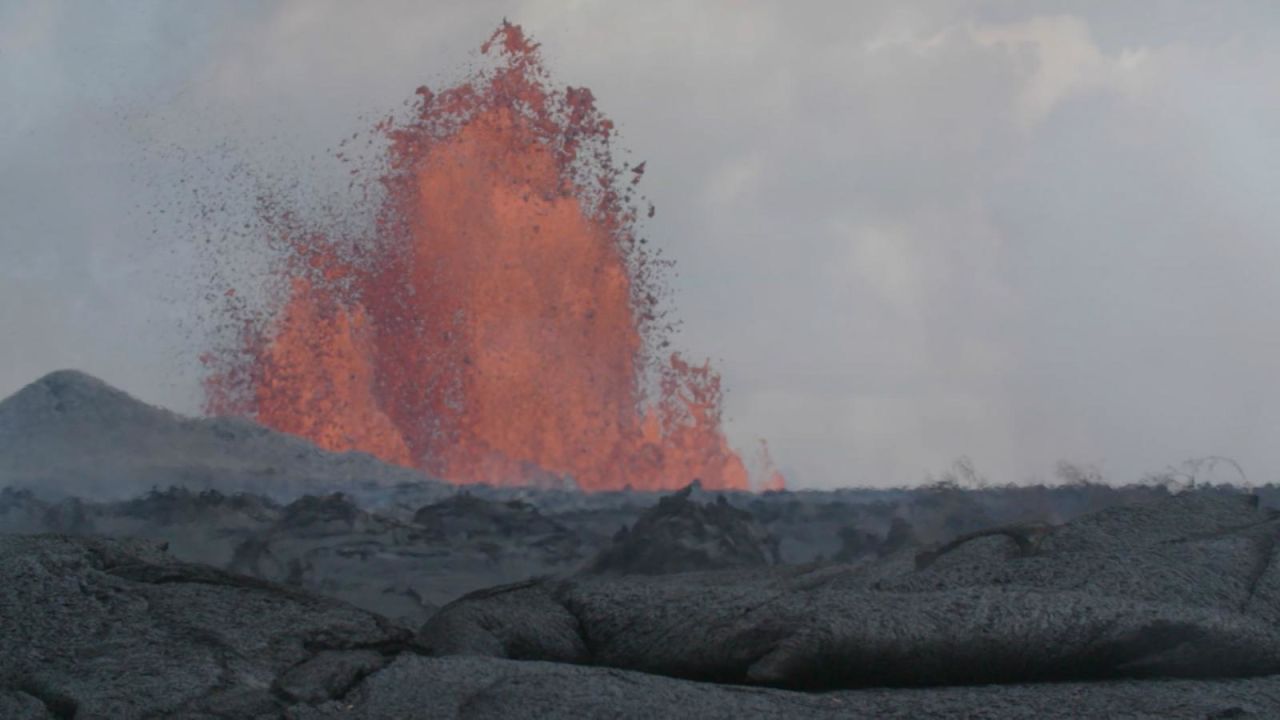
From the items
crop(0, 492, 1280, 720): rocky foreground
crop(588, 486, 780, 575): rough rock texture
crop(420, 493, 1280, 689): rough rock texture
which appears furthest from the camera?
crop(588, 486, 780, 575): rough rock texture

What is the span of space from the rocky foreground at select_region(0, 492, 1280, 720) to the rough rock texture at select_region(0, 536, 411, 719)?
0.01m

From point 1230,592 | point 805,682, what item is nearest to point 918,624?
point 805,682

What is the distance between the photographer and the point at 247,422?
36719 millimetres

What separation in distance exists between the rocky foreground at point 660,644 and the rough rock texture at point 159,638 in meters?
0.01

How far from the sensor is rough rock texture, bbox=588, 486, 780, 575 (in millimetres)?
17984

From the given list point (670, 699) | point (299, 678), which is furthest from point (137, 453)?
point (670, 699)

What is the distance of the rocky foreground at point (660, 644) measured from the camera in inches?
254

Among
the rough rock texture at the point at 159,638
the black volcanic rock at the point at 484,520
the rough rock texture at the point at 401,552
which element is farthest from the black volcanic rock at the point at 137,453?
the rough rock texture at the point at 159,638

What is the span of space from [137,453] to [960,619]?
28.8m

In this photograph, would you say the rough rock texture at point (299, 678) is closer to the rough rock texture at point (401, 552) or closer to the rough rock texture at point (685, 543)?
the rough rock texture at point (401, 552)

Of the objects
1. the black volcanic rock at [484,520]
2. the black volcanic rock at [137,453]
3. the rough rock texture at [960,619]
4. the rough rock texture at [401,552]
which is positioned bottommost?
the rough rock texture at [960,619]

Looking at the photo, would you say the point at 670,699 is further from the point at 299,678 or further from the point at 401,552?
the point at 401,552

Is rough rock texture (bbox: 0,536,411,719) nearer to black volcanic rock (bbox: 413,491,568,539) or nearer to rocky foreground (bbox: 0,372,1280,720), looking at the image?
rocky foreground (bbox: 0,372,1280,720)

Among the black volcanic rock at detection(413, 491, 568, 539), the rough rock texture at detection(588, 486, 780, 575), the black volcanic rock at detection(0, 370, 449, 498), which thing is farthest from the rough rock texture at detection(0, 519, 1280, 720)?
the black volcanic rock at detection(0, 370, 449, 498)
